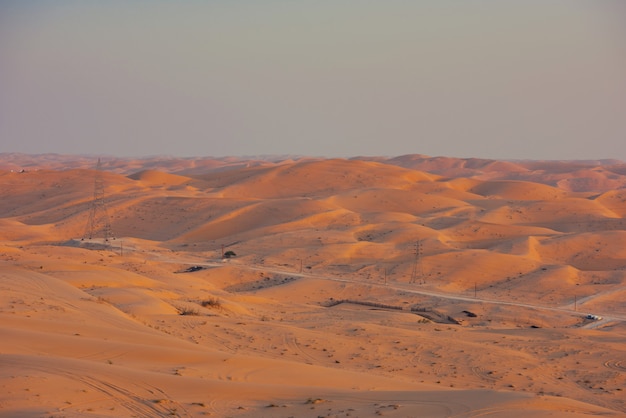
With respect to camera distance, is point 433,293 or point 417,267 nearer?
point 433,293

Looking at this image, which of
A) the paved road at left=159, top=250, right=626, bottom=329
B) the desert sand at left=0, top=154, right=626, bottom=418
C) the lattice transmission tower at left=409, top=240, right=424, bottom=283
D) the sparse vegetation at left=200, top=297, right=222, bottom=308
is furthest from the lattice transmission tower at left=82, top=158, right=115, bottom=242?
the sparse vegetation at left=200, top=297, right=222, bottom=308

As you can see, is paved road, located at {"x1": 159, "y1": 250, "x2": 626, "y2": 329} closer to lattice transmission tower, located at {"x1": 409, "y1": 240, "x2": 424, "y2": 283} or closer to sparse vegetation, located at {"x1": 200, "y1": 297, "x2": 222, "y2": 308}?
lattice transmission tower, located at {"x1": 409, "y1": 240, "x2": 424, "y2": 283}

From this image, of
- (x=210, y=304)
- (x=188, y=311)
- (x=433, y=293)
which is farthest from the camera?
(x=433, y=293)

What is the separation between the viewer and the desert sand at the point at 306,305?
1370 centimetres

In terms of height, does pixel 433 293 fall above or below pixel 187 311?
below

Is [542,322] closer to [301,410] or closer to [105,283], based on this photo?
[105,283]

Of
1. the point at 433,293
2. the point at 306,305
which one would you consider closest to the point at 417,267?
the point at 433,293

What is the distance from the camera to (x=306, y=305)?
117 ft

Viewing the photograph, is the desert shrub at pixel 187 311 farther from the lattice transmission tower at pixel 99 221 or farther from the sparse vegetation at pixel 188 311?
the lattice transmission tower at pixel 99 221

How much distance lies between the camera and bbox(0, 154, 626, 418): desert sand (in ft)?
44.9

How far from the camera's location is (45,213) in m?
77.1

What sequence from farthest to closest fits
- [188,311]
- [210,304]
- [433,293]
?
[433,293] < [210,304] < [188,311]

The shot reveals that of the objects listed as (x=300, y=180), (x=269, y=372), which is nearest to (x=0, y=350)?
(x=269, y=372)

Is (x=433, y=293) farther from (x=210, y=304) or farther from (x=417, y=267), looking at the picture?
(x=210, y=304)
